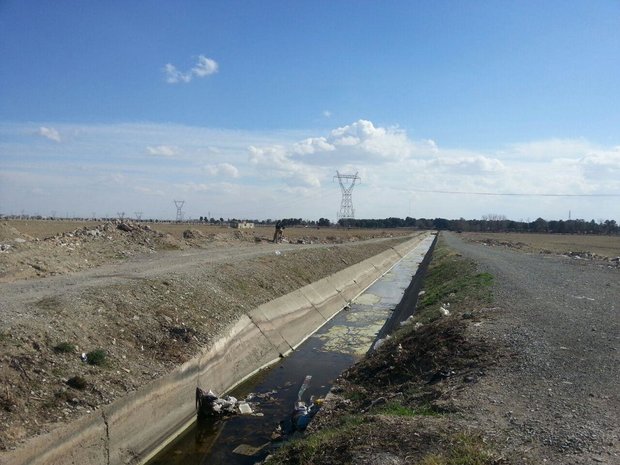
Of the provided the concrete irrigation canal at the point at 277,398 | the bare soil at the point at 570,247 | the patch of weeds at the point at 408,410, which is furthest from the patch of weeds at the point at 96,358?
the bare soil at the point at 570,247

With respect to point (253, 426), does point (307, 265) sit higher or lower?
higher

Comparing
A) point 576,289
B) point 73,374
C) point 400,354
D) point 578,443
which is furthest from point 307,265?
point 578,443

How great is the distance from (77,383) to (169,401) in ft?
7.61

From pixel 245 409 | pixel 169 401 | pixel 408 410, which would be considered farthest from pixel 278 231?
pixel 408 410

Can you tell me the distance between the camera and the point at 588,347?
1041 centimetres

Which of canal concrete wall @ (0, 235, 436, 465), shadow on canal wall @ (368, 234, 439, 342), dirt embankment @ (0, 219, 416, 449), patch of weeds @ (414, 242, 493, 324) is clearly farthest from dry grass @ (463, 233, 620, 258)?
dirt embankment @ (0, 219, 416, 449)

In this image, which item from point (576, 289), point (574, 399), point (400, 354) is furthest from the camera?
point (576, 289)

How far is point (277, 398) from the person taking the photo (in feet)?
42.0

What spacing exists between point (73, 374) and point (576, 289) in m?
19.2

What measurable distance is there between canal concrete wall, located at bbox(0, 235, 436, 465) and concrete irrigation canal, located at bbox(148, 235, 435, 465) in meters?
0.32

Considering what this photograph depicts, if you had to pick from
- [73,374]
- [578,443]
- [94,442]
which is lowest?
[94,442]

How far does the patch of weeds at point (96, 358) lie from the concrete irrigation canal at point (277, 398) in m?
2.20

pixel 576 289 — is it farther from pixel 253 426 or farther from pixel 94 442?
pixel 94 442

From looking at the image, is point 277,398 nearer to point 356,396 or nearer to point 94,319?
point 356,396
